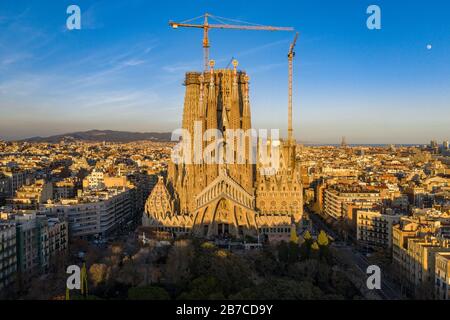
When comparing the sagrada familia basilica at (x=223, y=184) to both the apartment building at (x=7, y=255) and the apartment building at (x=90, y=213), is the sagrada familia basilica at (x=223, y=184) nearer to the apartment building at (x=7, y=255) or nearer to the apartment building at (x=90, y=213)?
the apartment building at (x=90, y=213)

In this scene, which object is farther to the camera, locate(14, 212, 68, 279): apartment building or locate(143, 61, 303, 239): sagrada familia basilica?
locate(143, 61, 303, 239): sagrada familia basilica

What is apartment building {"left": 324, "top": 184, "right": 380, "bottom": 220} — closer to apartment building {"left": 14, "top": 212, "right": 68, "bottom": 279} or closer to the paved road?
the paved road

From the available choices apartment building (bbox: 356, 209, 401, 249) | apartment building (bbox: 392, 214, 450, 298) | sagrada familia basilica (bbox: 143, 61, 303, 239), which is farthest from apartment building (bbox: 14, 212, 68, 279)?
apartment building (bbox: 356, 209, 401, 249)

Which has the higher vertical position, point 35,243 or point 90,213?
point 90,213

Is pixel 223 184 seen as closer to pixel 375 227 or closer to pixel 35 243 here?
pixel 375 227

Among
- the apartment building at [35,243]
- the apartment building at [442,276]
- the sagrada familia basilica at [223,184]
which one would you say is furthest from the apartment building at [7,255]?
the apartment building at [442,276]

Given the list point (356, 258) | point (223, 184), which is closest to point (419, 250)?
point (356, 258)
